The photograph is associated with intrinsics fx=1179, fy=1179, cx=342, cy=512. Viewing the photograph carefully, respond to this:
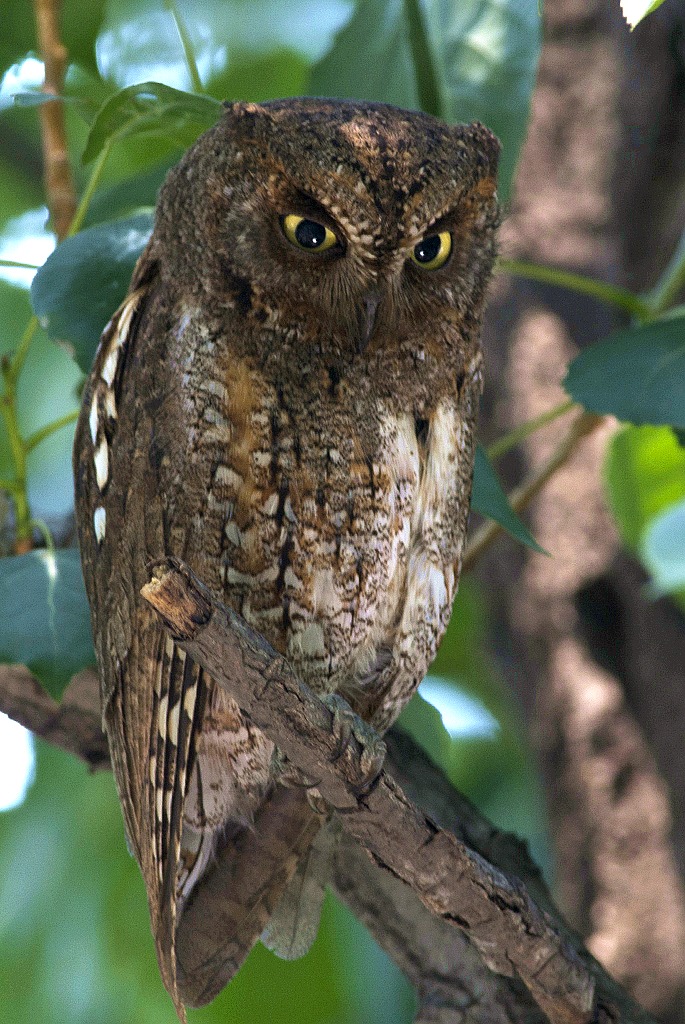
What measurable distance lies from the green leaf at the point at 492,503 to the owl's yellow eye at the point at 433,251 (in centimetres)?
30

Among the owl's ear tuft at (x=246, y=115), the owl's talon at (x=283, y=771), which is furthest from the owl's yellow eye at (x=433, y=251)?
the owl's talon at (x=283, y=771)

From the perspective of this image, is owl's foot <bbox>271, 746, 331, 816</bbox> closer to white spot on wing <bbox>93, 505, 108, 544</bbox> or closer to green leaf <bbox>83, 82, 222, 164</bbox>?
Result: white spot on wing <bbox>93, 505, 108, 544</bbox>

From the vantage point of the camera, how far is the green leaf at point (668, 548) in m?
1.84

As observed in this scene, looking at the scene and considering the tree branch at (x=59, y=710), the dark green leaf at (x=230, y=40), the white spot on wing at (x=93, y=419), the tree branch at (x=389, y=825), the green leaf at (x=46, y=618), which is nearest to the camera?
the tree branch at (x=389, y=825)

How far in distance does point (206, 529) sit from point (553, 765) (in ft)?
5.56

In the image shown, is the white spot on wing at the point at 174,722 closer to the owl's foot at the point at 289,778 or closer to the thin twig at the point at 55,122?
the owl's foot at the point at 289,778

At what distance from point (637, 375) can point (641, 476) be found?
716 mm

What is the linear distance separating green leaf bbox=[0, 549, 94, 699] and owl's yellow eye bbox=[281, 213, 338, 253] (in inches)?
20.9

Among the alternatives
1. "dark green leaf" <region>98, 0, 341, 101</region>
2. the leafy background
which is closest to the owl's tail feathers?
the leafy background

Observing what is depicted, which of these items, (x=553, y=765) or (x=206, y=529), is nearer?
(x=206, y=529)

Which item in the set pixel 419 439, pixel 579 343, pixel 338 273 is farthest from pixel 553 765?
pixel 338 273

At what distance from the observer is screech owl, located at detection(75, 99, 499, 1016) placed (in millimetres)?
1381

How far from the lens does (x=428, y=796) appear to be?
173 cm

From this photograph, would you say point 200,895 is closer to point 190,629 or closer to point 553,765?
point 190,629
